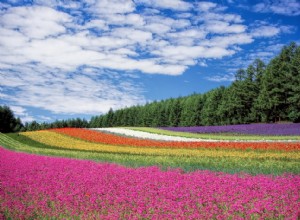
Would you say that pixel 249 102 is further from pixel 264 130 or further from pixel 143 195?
pixel 143 195

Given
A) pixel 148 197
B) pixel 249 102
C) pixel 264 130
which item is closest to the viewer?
pixel 148 197

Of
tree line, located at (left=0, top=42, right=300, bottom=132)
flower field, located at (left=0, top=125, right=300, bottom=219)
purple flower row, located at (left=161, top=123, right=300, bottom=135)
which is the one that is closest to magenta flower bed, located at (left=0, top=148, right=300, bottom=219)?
flower field, located at (left=0, top=125, right=300, bottom=219)

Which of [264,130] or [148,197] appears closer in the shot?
[148,197]

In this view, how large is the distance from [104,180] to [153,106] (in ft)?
252

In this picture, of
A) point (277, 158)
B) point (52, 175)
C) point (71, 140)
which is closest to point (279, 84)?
point (71, 140)

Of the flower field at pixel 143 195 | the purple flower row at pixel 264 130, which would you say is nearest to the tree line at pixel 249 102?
the purple flower row at pixel 264 130

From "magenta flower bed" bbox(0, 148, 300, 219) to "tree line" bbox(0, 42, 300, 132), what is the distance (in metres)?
43.3

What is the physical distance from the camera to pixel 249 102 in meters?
59.8

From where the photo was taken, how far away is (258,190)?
846 cm

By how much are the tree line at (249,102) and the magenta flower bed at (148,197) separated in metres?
43.3

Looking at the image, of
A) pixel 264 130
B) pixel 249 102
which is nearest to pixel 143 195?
pixel 264 130

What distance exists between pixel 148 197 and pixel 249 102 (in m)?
54.3

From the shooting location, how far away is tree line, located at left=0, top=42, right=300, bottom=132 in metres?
51.7

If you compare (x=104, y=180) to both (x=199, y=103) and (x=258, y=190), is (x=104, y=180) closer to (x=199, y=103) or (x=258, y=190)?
(x=258, y=190)
